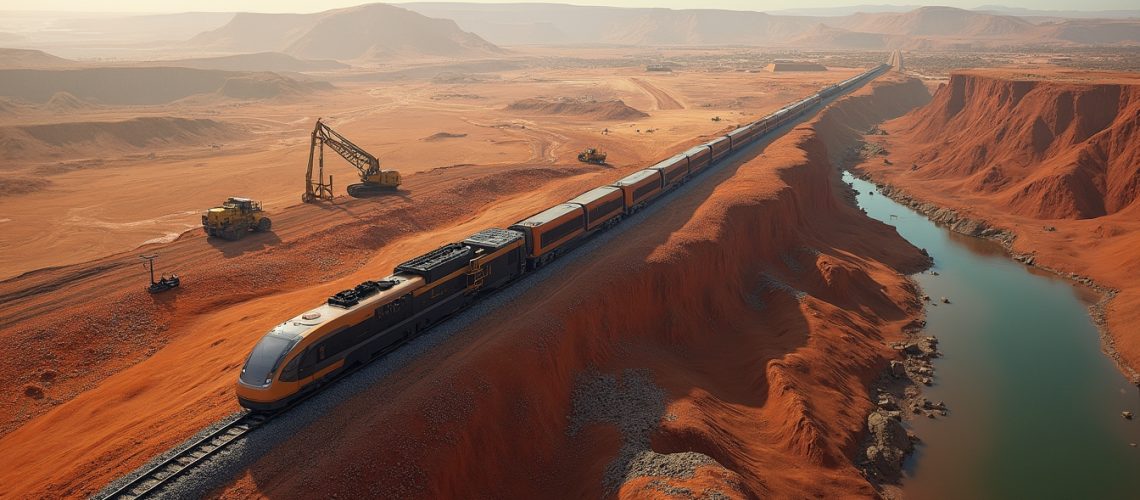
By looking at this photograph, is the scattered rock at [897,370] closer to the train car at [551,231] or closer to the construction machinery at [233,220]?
the train car at [551,231]

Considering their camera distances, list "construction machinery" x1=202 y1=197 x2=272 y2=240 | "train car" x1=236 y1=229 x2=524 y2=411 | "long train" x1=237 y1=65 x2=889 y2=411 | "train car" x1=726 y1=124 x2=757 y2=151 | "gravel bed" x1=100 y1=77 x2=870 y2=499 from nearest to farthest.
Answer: "gravel bed" x1=100 y1=77 x2=870 y2=499
"train car" x1=236 y1=229 x2=524 y2=411
"long train" x1=237 y1=65 x2=889 y2=411
"construction machinery" x1=202 y1=197 x2=272 y2=240
"train car" x1=726 y1=124 x2=757 y2=151

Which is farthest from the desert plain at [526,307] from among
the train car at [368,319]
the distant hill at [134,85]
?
the distant hill at [134,85]

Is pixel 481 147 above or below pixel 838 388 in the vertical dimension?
above

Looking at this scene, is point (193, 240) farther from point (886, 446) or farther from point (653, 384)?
point (886, 446)

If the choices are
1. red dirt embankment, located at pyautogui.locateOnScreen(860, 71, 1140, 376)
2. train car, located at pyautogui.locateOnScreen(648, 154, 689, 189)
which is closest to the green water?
red dirt embankment, located at pyautogui.locateOnScreen(860, 71, 1140, 376)

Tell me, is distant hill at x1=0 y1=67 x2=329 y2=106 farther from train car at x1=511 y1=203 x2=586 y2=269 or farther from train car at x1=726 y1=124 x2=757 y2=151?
train car at x1=511 y1=203 x2=586 y2=269

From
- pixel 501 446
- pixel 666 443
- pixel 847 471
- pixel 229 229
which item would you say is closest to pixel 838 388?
pixel 847 471

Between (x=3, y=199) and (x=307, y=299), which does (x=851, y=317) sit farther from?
(x=3, y=199)

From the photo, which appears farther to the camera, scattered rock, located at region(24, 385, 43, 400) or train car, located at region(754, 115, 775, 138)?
train car, located at region(754, 115, 775, 138)
